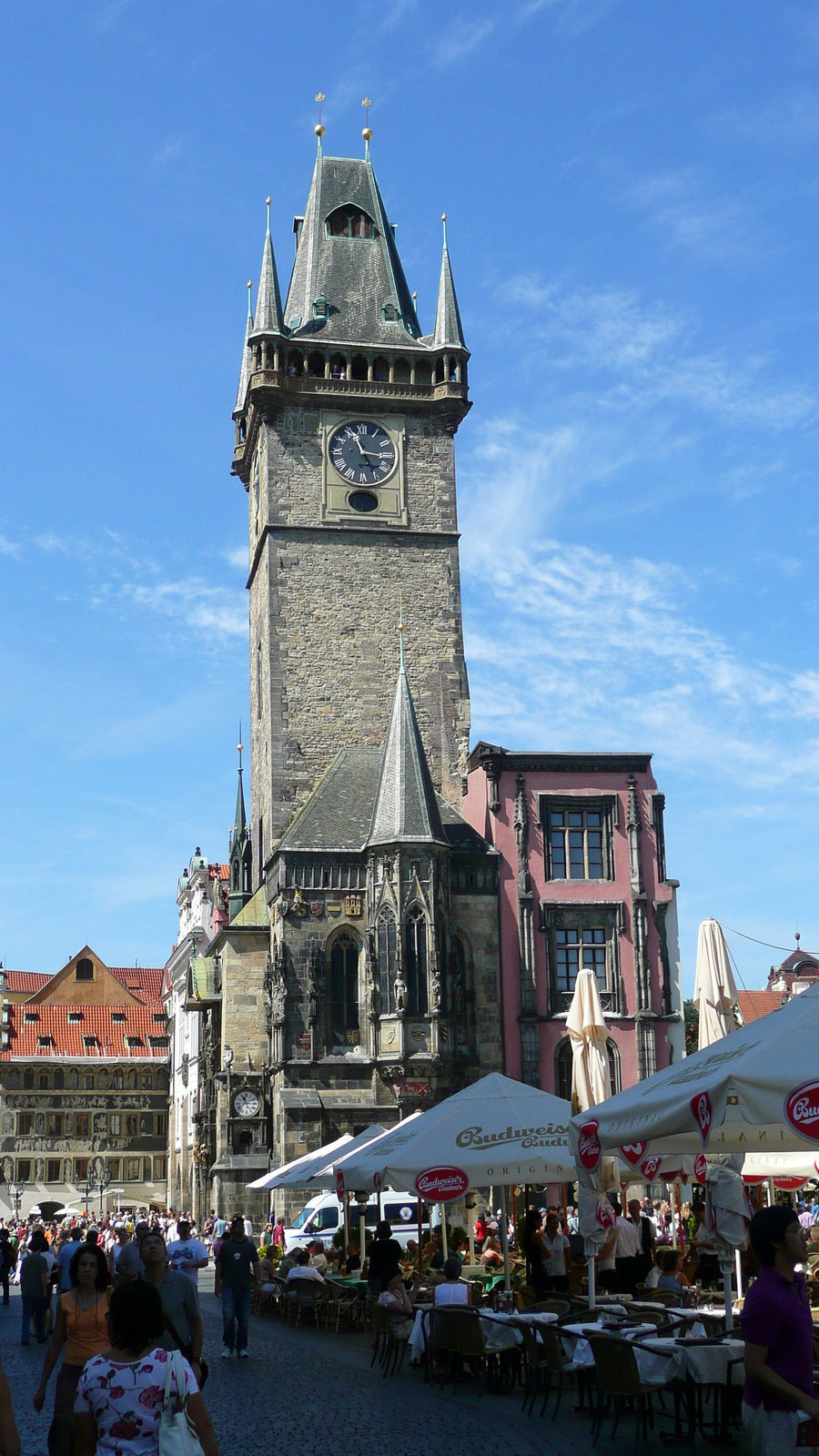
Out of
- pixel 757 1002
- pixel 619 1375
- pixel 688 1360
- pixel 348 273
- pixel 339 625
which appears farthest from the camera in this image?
pixel 757 1002

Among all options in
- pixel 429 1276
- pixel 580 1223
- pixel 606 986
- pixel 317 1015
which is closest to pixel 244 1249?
pixel 429 1276

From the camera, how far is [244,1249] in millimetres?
18719

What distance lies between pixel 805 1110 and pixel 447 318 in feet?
134

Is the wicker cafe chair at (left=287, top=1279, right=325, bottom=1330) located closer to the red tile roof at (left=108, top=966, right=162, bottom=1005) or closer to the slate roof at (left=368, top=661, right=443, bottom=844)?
the slate roof at (left=368, top=661, right=443, bottom=844)

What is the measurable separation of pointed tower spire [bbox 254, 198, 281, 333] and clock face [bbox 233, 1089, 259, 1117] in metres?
20.9

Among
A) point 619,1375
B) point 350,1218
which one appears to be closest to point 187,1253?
point 619,1375

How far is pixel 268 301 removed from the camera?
153 feet

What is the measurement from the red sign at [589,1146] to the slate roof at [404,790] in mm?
25019

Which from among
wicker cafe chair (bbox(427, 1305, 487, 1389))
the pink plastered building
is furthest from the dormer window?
wicker cafe chair (bbox(427, 1305, 487, 1389))

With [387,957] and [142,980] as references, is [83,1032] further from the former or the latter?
[387,957]

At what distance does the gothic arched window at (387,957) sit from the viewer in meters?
38.0

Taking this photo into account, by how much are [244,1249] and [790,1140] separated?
7378 millimetres

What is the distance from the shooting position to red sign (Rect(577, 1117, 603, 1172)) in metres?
13.0

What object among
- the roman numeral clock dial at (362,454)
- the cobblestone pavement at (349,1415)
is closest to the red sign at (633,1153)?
the cobblestone pavement at (349,1415)
